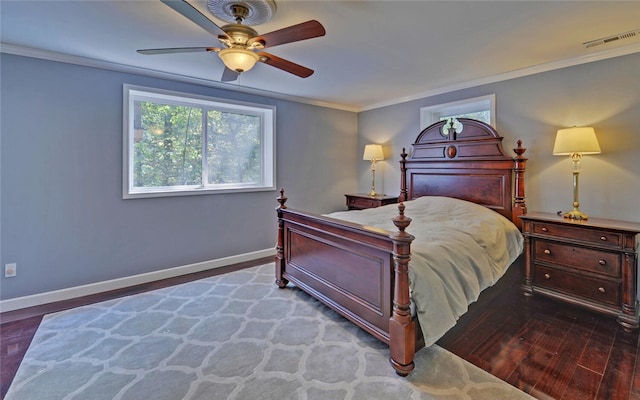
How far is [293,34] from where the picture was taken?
1865 millimetres

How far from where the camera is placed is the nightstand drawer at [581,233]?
247 centimetres

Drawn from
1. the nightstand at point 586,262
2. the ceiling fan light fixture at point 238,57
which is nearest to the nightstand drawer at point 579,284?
the nightstand at point 586,262

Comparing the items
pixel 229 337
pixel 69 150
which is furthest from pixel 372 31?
pixel 69 150

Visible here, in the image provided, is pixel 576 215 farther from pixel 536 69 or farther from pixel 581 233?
pixel 536 69

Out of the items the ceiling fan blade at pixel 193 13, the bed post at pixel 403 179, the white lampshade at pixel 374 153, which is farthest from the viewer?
the white lampshade at pixel 374 153

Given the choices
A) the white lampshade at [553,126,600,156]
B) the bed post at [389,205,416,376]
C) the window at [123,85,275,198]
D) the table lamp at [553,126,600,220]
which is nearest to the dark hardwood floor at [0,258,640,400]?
the bed post at [389,205,416,376]

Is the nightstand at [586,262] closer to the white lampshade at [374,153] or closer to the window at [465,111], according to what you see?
the window at [465,111]

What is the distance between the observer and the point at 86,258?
315 centimetres

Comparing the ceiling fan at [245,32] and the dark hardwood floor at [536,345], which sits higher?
the ceiling fan at [245,32]

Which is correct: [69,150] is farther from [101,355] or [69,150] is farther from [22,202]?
[101,355]

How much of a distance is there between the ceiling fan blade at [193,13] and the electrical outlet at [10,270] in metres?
2.96

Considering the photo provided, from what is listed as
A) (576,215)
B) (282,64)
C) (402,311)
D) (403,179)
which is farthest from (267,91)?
(576,215)

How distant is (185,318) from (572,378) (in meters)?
2.84

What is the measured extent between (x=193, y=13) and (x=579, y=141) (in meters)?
3.28
